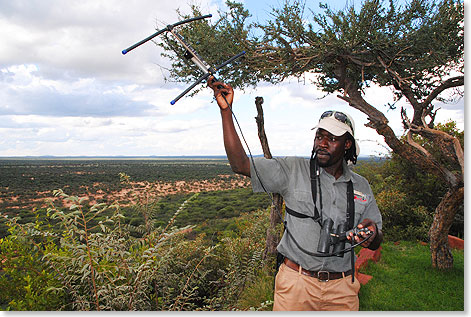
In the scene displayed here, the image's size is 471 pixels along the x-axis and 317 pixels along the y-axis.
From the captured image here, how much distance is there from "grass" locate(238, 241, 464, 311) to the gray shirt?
7.91ft

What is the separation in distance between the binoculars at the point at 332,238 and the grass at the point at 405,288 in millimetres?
2554

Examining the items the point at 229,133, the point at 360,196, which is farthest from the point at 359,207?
the point at 229,133

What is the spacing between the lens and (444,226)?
603 cm

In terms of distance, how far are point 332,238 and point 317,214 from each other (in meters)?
0.19

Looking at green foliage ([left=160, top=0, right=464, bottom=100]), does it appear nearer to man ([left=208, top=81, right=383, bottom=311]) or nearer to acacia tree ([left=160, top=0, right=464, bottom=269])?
acacia tree ([left=160, top=0, right=464, bottom=269])

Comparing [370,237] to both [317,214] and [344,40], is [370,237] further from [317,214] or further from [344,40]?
[344,40]

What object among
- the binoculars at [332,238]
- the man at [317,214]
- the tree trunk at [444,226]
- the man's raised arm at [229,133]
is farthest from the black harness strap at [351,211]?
the tree trunk at [444,226]

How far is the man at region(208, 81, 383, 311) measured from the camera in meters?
2.29

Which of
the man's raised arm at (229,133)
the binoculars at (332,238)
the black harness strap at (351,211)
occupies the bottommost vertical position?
the binoculars at (332,238)

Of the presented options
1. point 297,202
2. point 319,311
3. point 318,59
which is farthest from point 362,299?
point 318,59

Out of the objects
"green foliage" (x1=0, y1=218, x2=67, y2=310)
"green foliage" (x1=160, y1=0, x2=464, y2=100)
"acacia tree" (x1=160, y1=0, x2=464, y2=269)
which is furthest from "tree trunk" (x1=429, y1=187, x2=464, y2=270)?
"green foliage" (x1=0, y1=218, x2=67, y2=310)

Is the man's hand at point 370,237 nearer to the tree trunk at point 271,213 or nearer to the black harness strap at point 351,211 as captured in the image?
the black harness strap at point 351,211

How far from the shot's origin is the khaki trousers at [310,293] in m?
2.34

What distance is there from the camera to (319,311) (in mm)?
2420
